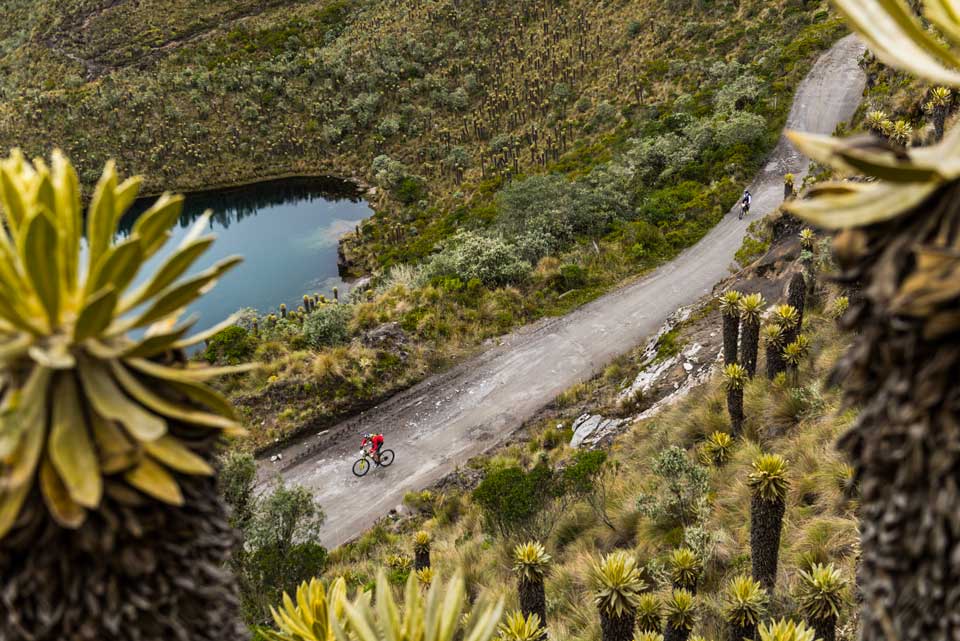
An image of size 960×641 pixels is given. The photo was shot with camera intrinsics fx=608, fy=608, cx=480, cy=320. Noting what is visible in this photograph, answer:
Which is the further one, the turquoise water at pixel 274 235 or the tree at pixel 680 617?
the turquoise water at pixel 274 235

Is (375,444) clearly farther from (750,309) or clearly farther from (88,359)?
(88,359)

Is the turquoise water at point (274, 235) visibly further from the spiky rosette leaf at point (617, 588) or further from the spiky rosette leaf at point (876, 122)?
the spiky rosette leaf at point (617, 588)

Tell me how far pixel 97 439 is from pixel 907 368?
2.18m

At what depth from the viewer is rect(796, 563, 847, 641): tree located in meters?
5.57

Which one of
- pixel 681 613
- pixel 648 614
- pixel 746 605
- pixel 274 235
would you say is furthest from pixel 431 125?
pixel 746 605

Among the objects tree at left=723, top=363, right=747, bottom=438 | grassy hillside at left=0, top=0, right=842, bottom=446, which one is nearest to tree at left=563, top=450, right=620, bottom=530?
tree at left=723, top=363, right=747, bottom=438

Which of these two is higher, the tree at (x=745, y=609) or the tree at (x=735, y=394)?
the tree at (x=745, y=609)

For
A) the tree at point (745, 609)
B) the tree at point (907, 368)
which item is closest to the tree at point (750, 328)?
the tree at point (745, 609)

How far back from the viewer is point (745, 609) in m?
6.01

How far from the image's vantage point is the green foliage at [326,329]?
18656 mm

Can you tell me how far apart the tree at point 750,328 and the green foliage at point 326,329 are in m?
11.6

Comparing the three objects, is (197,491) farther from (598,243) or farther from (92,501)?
(598,243)

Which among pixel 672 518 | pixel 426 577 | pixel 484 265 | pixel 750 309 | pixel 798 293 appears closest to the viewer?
pixel 426 577

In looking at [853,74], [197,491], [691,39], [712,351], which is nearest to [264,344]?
[712,351]
